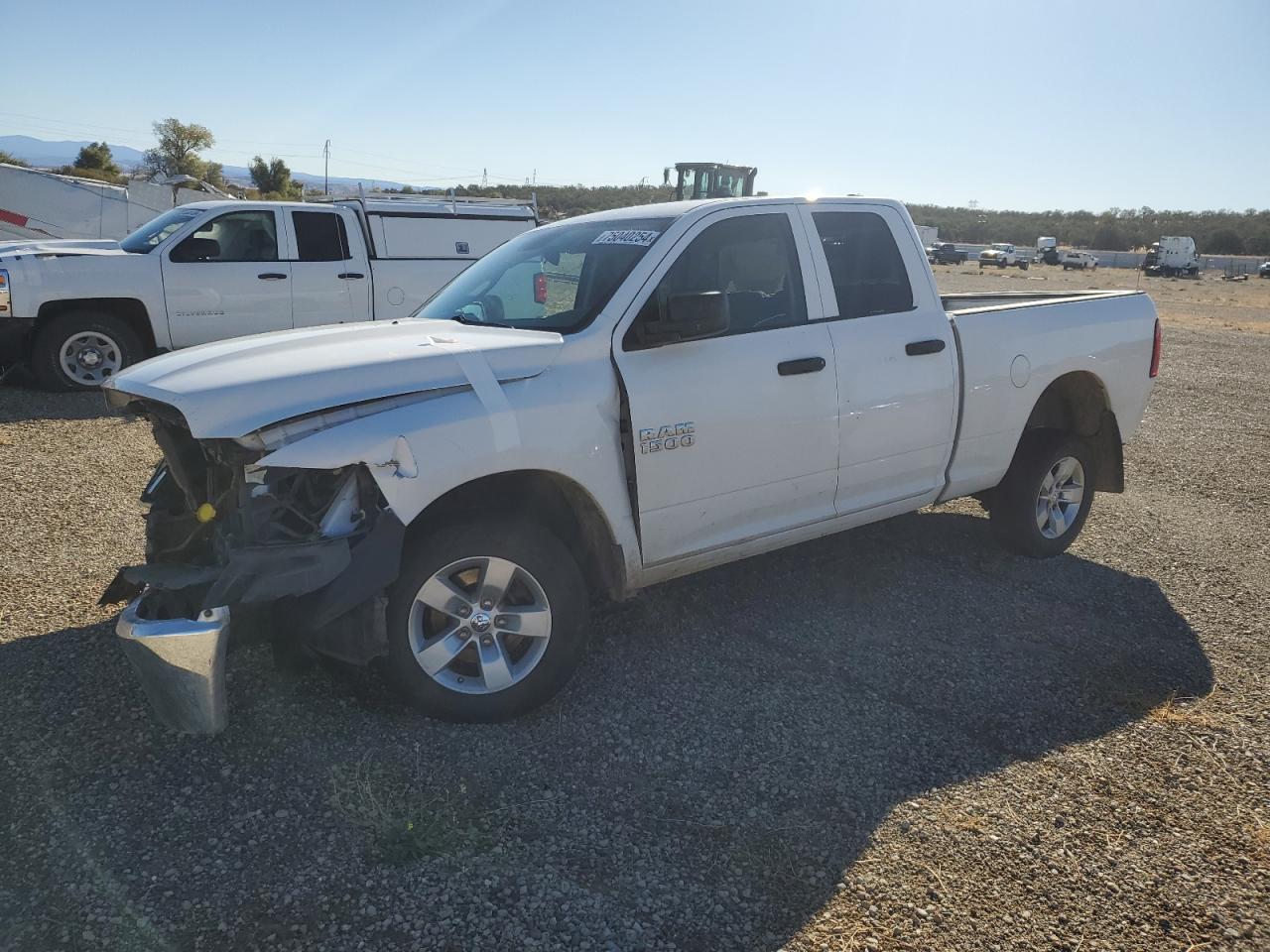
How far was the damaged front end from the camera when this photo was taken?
9.93 feet

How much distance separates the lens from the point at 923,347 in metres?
4.77

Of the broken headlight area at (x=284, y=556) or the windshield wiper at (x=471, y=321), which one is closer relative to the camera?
the broken headlight area at (x=284, y=556)

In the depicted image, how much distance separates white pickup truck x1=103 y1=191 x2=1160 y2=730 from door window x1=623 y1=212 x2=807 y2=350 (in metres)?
0.01

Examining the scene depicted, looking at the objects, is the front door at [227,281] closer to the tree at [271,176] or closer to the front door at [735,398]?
the front door at [735,398]

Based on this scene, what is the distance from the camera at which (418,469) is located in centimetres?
328

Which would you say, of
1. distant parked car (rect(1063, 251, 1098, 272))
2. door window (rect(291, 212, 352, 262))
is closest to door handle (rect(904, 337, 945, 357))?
door window (rect(291, 212, 352, 262))

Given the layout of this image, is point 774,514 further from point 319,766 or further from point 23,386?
point 23,386

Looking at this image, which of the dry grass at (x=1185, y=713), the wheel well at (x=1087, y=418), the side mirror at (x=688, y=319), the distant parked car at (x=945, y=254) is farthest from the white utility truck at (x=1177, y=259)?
the side mirror at (x=688, y=319)

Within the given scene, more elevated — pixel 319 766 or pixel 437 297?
pixel 437 297

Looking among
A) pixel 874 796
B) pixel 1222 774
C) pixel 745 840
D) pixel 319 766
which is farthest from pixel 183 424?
pixel 1222 774

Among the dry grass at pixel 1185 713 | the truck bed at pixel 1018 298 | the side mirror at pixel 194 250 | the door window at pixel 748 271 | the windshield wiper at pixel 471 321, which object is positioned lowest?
the dry grass at pixel 1185 713

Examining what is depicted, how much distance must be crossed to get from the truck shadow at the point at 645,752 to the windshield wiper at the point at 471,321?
1.56 meters

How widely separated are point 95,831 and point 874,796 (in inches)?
102

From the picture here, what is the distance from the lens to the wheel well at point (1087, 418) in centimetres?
568
